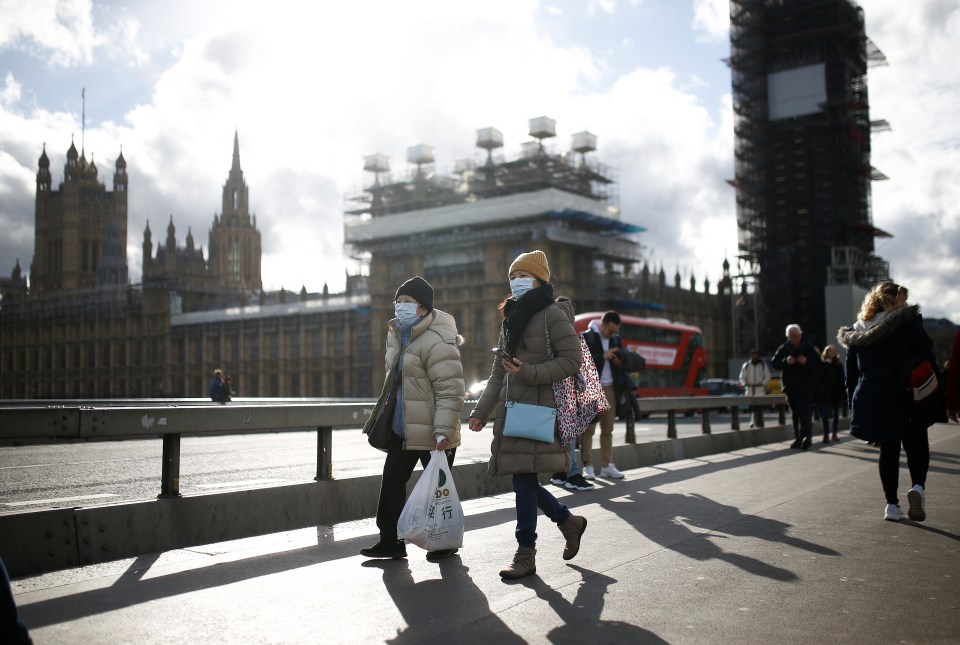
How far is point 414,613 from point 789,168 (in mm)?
80588

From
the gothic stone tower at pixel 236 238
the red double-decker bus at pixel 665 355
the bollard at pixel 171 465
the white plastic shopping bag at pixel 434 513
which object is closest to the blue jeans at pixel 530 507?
the white plastic shopping bag at pixel 434 513

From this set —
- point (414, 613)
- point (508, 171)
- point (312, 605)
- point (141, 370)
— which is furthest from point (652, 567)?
point (141, 370)

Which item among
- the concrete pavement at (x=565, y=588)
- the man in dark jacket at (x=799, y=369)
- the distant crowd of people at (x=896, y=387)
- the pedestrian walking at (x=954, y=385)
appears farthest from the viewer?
the man in dark jacket at (x=799, y=369)

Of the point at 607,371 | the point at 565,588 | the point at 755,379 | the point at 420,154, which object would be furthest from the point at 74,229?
the point at 565,588

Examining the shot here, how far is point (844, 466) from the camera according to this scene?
1193 cm

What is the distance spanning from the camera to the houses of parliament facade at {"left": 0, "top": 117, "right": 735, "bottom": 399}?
73.8 meters

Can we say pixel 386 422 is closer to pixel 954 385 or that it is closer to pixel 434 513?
pixel 434 513

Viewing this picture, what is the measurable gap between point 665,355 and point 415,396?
36828mm

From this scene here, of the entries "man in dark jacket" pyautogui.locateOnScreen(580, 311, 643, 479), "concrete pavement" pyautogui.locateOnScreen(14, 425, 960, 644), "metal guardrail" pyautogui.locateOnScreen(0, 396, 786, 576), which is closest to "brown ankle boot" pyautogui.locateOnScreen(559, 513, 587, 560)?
"concrete pavement" pyautogui.locateOnScreen(14, 425, 960, 644)

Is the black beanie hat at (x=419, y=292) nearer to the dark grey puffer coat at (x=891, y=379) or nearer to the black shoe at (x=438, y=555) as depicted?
the black shoe at (x=438, y=555)

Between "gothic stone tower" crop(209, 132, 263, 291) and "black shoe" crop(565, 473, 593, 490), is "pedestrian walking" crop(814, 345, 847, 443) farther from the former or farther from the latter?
"gothic stone tower" crop(209, 132, 263, 291)

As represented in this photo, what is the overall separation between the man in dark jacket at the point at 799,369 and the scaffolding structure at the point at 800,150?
208 feet

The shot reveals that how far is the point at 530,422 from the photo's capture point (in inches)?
213

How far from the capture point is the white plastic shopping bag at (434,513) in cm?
555
